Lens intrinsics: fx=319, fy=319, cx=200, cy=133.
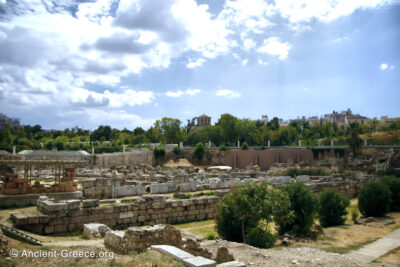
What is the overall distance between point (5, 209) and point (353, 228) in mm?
15907

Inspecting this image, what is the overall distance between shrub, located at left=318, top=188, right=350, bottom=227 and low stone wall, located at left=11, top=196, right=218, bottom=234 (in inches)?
221

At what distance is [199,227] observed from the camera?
15.0 m

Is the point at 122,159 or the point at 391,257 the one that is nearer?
the point at 391,257

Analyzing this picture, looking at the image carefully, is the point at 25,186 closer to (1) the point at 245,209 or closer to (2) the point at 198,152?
(1) the point at 245,209

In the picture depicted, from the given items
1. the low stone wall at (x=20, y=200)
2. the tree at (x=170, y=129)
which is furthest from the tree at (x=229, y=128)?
the low stone wall at (x=20, y=200)

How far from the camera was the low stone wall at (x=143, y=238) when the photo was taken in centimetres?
845

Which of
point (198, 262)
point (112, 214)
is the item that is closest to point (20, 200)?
point (112, 214)

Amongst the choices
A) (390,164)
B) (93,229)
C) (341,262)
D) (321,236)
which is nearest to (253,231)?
(341,262)

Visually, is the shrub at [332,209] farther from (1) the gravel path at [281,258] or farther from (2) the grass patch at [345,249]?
(1) the gravel path at [281,258]

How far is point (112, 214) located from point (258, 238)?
6498 millimetres

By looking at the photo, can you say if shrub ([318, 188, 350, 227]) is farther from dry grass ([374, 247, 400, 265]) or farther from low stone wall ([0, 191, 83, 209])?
low stone wall ([0, 191, 83, 209])

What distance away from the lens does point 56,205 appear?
12180mm

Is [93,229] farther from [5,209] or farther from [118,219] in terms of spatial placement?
[5,209]

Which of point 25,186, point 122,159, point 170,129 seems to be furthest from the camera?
point 170,129
